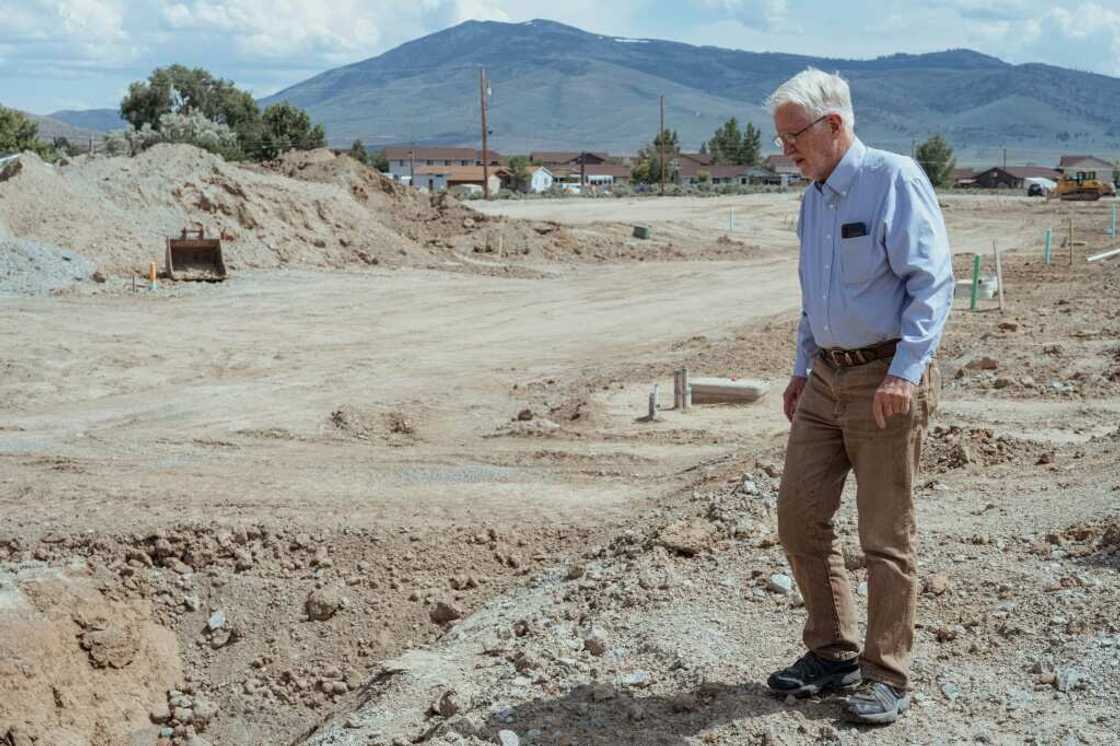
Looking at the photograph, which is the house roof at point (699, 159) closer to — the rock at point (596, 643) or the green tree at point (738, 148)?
the green tree at point (738, 148)

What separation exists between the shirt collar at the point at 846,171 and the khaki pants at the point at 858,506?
58 cm

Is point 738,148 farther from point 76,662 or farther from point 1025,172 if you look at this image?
point 76,662

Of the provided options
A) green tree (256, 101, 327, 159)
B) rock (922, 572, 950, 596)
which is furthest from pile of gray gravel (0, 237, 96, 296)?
green tree (256, 101, 327, 159)

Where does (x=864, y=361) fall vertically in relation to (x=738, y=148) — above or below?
below

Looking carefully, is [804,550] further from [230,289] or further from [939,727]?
[230,289]

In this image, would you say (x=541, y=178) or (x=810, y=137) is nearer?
(x=810, y=137)

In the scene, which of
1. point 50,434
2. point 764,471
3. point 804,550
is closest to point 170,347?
point 50,434

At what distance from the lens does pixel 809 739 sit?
4480mm

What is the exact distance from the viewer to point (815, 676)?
15.3 ft

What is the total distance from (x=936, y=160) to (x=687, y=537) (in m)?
113

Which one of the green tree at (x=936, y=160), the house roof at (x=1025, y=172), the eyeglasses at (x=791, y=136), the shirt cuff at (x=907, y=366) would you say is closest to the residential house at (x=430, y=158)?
the house roof at (x=1025, y=172)

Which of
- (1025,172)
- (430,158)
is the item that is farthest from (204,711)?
Result: (430,158)

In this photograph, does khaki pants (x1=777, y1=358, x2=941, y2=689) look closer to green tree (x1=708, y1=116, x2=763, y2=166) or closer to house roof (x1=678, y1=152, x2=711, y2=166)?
green tree (x1=708, y1=116, x2=763, y2=166)

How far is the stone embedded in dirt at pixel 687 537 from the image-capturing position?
6520 mm
